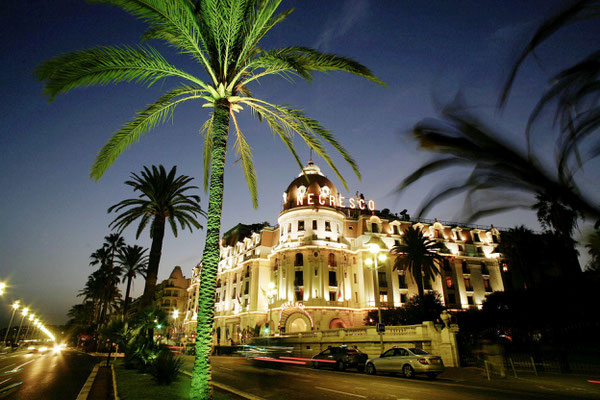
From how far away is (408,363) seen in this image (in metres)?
17.0

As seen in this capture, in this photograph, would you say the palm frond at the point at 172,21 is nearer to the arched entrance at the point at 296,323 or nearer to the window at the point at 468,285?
the arched entrance at the point at 296,323

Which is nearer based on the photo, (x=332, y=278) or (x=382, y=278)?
(x=332, y=278)

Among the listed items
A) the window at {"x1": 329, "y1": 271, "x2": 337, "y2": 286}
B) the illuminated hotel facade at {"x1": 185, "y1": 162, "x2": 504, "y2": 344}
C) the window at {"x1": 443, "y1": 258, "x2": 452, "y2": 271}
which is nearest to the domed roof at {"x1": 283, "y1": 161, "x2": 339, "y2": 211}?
the illuminated hotel facade at {"x1": 185, "y1": 162, "x2": 504, "y2": 344}

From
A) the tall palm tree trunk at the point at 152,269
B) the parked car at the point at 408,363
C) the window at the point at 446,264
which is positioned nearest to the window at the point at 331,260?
the window at the point at 446,264

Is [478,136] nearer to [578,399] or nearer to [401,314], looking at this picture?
[578,399]

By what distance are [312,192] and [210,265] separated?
46582mm

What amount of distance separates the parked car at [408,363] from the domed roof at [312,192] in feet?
117

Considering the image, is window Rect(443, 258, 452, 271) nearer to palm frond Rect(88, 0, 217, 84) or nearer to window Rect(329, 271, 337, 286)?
window Rect(329, 271, 337, 286)

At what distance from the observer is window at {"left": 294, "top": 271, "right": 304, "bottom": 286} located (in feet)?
169

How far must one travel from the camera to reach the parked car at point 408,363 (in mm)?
16156

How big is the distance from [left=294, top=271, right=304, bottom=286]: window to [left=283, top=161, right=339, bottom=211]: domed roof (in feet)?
37.1

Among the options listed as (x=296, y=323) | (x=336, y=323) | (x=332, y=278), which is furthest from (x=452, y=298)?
Answer: (x=296, y=323)

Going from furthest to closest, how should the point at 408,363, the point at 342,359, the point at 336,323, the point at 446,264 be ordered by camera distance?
the point at 446,264 < the point at 336,323 < the point at 342,359 < the point at 408,363

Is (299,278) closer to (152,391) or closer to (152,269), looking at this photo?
(152,269)
